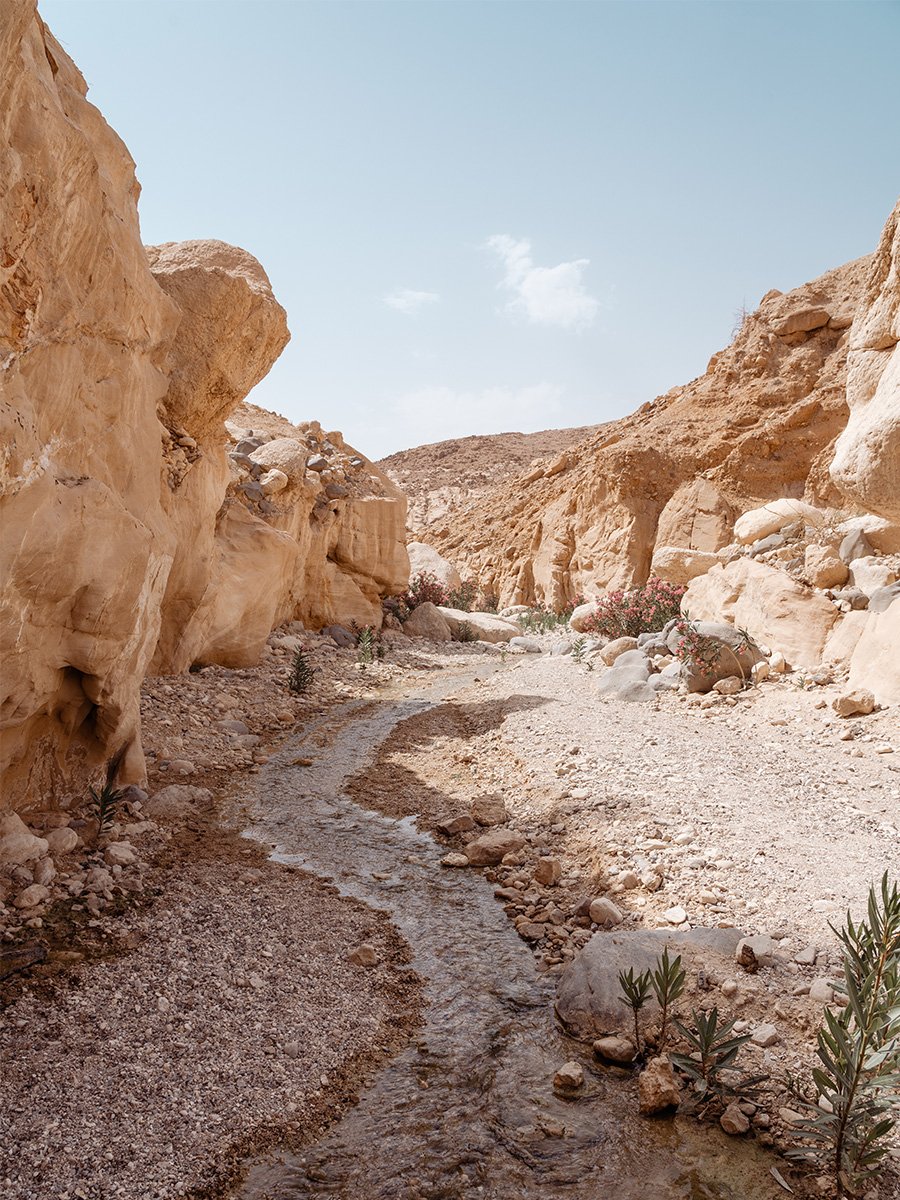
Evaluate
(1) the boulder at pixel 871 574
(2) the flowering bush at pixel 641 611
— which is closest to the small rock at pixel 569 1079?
→ (1) the boulder at pixel 871 574

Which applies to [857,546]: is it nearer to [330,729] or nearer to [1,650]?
[330,729]

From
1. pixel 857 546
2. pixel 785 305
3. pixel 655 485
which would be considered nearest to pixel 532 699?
pixel 857 546

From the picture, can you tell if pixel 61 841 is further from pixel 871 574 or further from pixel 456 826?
pixel 871 574

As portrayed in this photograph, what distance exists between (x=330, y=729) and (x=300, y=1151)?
8677mm

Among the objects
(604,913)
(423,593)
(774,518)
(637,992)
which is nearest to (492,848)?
A: (604,913)

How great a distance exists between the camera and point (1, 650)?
5598mm

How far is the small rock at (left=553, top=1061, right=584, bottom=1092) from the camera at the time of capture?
4094mm

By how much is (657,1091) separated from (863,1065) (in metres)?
1.12

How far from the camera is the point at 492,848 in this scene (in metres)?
7.10

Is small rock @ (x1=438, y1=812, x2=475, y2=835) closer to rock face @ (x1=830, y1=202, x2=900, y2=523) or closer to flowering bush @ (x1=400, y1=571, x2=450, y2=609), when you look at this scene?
rock face @ (x1=830, y1=202, x2=900, y2=523)

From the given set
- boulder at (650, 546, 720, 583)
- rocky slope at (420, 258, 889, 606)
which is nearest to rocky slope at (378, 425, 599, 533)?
rocky slope at (420, 258, 889, 606)

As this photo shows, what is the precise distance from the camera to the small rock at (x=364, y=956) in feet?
17.4

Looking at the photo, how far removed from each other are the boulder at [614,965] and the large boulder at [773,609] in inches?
287

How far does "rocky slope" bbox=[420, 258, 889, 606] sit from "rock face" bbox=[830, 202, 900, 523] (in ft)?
57.2
